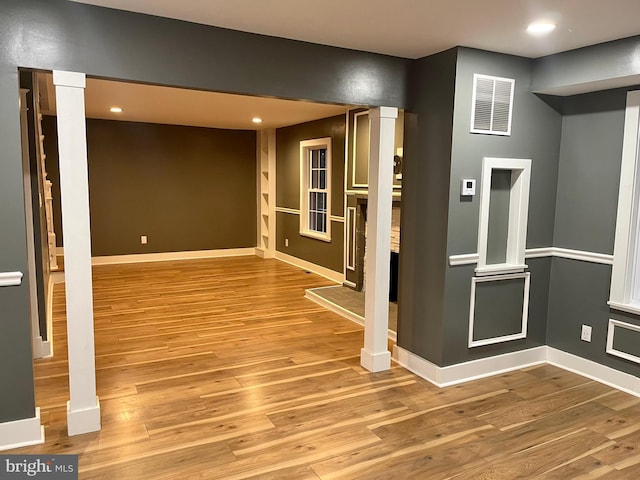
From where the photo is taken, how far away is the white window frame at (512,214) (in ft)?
11.0

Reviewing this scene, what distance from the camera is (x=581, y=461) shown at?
2.51m

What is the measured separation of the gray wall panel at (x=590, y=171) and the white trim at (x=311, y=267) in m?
3.42

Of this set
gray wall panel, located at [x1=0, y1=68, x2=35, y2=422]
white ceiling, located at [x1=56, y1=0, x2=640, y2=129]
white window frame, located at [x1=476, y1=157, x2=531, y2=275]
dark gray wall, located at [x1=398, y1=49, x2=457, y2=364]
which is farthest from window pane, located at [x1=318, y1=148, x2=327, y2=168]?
gray wall panel, located at [x1=0, y1=68, x2=35, y2=422]

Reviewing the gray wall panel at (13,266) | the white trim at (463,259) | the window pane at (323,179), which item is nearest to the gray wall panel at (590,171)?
the white trim at (463,259)

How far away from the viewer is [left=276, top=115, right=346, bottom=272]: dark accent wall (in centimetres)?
661

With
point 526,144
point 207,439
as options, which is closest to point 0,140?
point 207,439

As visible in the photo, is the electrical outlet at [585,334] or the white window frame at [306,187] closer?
the electrical outlet at [585,334]

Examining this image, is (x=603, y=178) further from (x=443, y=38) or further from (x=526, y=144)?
(x=443, y=38)

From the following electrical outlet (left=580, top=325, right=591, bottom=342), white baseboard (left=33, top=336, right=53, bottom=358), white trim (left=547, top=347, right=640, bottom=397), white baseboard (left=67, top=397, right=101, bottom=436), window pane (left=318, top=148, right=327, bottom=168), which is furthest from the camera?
window pane (left=318, top=148, right=327, bottom=168)

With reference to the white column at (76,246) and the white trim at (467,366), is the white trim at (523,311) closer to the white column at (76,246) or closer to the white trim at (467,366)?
the white trim at (467,366)

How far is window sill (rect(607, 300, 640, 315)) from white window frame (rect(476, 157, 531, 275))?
61cm

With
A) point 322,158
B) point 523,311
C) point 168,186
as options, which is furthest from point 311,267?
point 523,311

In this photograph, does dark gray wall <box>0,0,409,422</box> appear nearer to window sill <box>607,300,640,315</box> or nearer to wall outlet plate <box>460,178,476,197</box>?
wall outlet plate <box>460,178,476,197</box>

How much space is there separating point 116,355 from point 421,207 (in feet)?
8.84
